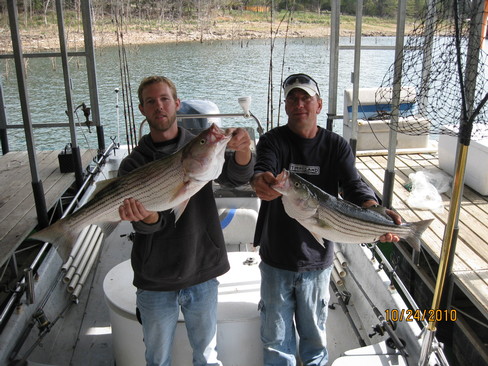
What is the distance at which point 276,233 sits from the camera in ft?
9.27

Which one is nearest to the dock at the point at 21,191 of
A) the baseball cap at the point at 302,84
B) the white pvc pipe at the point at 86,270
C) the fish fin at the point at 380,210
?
the white pvc pipe at the point at 86,270

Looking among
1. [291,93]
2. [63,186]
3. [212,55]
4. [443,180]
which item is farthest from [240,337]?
[212,55]

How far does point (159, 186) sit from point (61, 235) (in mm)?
660

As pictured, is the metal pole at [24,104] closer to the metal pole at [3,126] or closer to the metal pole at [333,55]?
the metal pole at [3,126]

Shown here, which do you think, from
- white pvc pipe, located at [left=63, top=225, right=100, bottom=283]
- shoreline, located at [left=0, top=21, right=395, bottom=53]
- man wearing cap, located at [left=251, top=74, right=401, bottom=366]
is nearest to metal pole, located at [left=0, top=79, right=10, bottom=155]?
white pvc pipe, located at [left=63, top=225, right=100, bottom=283]

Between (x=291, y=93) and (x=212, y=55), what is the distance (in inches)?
918

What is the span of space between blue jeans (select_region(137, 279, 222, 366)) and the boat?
1.28ft

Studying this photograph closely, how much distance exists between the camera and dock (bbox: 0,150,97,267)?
4.67 meters

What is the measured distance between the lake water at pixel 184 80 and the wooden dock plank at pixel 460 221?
447cm

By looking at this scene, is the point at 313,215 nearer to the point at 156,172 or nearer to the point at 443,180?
the point at 156,172

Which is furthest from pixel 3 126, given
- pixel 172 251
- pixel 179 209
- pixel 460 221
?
pixel 460 221

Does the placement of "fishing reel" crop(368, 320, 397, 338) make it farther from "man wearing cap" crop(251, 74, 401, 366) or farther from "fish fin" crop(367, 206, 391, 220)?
"fish fin" crop(367, 206, 391, 220)

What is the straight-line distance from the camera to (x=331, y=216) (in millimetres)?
2461

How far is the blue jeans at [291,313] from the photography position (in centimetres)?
283
